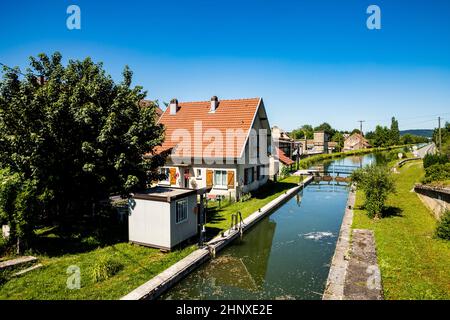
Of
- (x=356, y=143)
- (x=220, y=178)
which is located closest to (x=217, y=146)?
(x=220, y=178)

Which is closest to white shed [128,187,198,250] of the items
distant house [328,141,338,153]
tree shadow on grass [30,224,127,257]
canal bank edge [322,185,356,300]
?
tree shadow on grass [30,224,127,257]

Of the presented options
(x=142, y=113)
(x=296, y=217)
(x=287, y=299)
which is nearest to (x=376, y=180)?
(x=296, y=217)

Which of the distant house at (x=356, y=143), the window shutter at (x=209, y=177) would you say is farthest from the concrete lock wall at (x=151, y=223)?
the distant house at (x=356, y=143)

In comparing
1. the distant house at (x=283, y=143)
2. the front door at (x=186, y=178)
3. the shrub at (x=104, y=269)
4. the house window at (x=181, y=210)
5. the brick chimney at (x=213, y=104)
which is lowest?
the shrub at (x=104, y=269)

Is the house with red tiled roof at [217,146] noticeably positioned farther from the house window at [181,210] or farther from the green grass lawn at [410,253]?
the green grass lawn at [410,253]

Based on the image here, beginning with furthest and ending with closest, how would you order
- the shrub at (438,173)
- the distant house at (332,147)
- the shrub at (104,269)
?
the distant house at (332,147)
the shrub at (438,173)
the shrub at (104,269)
